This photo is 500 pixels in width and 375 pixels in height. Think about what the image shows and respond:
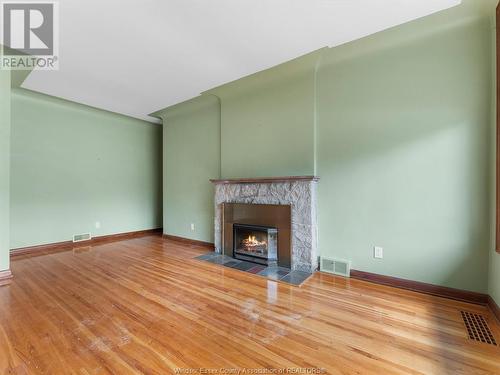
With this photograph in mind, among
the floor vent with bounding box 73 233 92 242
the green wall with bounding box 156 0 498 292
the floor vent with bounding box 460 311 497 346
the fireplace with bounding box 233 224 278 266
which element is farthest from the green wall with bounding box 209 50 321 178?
the floor vent with bounding box 73 233 92 242

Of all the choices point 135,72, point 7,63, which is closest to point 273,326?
point 135,72

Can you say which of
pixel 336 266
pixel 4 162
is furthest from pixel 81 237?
pixel 336 266

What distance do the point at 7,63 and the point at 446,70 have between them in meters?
4.84

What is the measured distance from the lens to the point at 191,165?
15.3ft

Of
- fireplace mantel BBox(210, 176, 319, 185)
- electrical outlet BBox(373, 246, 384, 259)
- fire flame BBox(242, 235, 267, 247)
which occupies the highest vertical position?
fireplace mantel BBox(210, 176, 319, 185)

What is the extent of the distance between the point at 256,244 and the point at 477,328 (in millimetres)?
2406

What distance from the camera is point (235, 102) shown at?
3.88 m

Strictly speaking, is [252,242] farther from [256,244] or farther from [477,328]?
[477,328]

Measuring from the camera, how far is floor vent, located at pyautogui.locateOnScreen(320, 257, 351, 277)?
9.27ft

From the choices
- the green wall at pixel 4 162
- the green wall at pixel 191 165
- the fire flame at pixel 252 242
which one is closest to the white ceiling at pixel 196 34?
the green wall at pixel 4 162

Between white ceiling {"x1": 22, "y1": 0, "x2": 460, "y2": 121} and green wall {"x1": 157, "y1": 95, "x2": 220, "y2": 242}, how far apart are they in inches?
37.8

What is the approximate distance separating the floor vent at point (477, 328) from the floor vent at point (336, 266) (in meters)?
1.04

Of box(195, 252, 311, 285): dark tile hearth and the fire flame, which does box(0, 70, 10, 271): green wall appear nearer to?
box(195, 252, 311, 285): dark tile hearth

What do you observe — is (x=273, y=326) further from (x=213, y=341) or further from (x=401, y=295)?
(x=401, y=295)
